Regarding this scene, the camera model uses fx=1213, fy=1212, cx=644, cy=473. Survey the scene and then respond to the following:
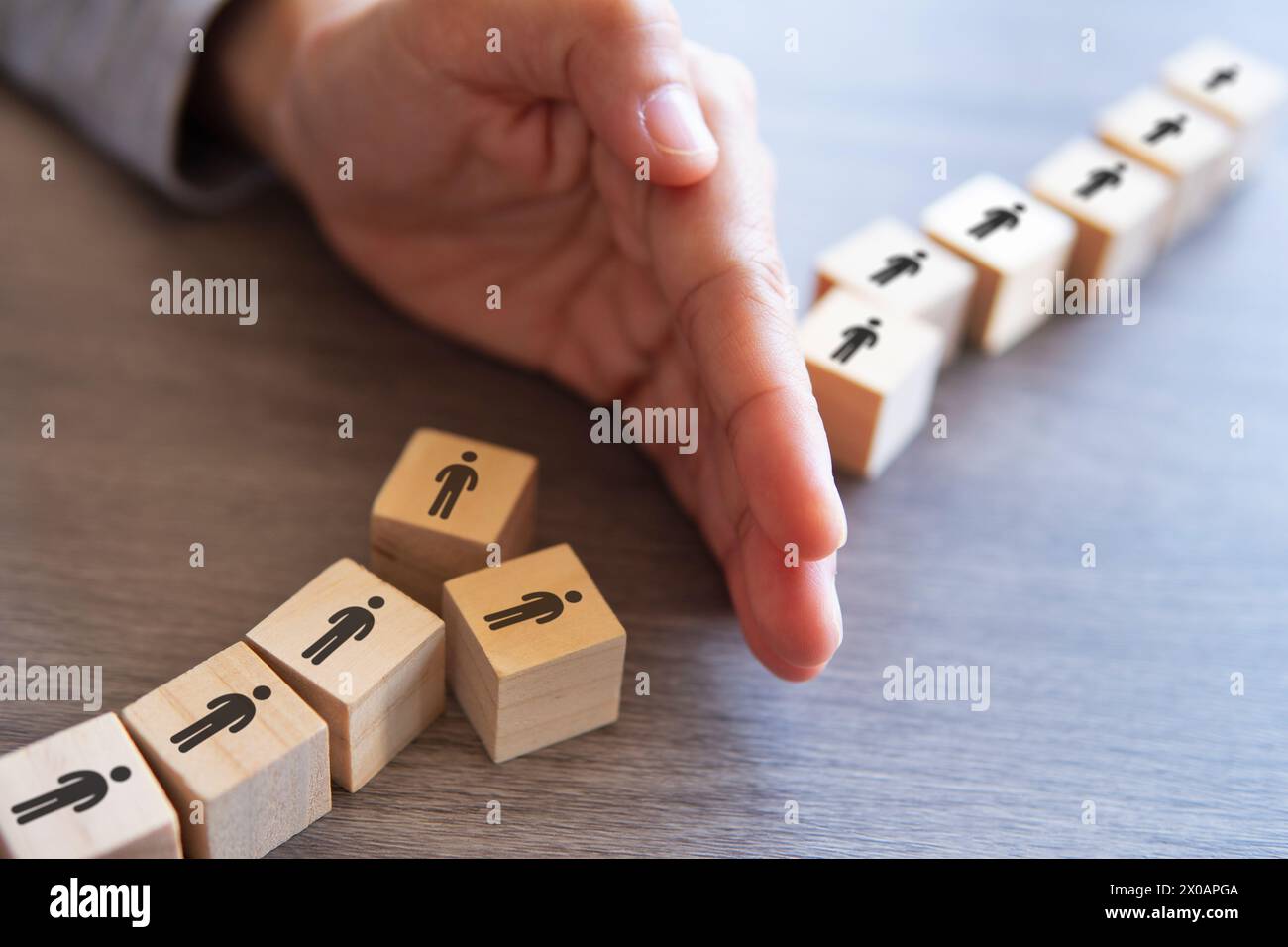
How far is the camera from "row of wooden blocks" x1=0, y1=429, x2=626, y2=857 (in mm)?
757

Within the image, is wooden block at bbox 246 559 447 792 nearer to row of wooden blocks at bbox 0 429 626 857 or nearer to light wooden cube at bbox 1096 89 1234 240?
row of wooden blocks at bbox 0 429 626 857

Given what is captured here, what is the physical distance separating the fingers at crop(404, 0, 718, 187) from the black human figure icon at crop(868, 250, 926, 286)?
0.29 meters

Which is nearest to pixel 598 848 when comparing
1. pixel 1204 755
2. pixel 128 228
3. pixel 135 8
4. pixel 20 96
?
pixel 1204 755

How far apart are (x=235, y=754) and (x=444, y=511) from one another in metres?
0.26

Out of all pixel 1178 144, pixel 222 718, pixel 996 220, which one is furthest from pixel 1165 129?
pixel 222 718

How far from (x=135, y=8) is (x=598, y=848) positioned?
1040mm

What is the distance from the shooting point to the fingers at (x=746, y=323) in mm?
840

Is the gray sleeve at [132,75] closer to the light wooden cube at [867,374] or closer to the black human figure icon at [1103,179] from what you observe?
the light wooden cube at [867,374]

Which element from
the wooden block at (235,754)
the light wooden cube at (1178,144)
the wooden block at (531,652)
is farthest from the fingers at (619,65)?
the light wooden cube at (1178,144)

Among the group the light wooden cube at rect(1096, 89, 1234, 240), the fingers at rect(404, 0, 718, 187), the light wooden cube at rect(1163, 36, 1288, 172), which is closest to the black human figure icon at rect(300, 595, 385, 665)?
the fingers at rect(404, 0, 718, 187)

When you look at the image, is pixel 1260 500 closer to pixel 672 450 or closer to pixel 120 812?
pixel 672 450

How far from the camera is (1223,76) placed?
152cm

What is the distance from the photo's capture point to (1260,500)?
Result: 3.77 ft

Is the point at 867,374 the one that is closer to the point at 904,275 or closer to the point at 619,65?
the point at 904,275
